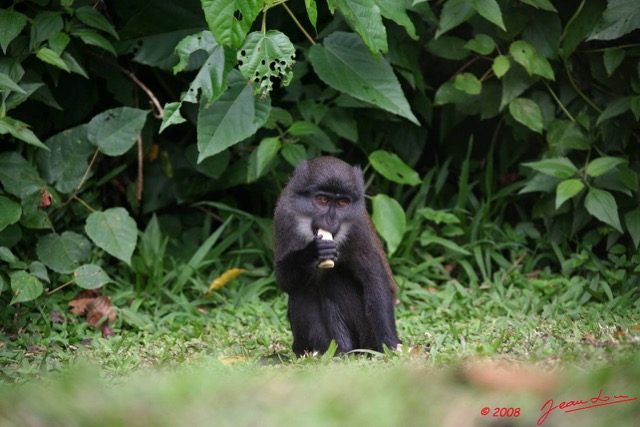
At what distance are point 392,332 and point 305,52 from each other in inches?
99.2

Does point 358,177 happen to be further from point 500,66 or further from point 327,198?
point 500,66

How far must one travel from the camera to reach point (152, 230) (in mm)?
7031

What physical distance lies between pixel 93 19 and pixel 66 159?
0.98 m

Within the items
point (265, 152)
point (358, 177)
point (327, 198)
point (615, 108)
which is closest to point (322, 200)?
point (327, 198)

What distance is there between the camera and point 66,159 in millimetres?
6309

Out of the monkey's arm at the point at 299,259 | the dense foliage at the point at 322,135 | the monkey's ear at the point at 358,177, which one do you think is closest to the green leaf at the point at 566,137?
the dense foliage at the point at 322,135

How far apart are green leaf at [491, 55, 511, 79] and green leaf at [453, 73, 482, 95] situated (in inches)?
7.7

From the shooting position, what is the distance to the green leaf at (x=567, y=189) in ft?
20.6

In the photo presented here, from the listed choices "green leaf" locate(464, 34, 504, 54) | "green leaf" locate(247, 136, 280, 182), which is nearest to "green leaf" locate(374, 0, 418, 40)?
"green leaf" locate(464, 34, 504, 54)

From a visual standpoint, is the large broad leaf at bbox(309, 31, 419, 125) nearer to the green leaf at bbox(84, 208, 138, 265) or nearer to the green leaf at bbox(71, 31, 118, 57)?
the green leaf at bbox(71, 31, 118, 57)

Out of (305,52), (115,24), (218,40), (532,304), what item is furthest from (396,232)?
(115,24)

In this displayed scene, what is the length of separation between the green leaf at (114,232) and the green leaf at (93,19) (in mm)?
1239

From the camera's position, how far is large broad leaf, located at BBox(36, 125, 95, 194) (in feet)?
20.6

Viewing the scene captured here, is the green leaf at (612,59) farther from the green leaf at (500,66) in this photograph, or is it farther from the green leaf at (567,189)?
the green leaf at (567,189)
